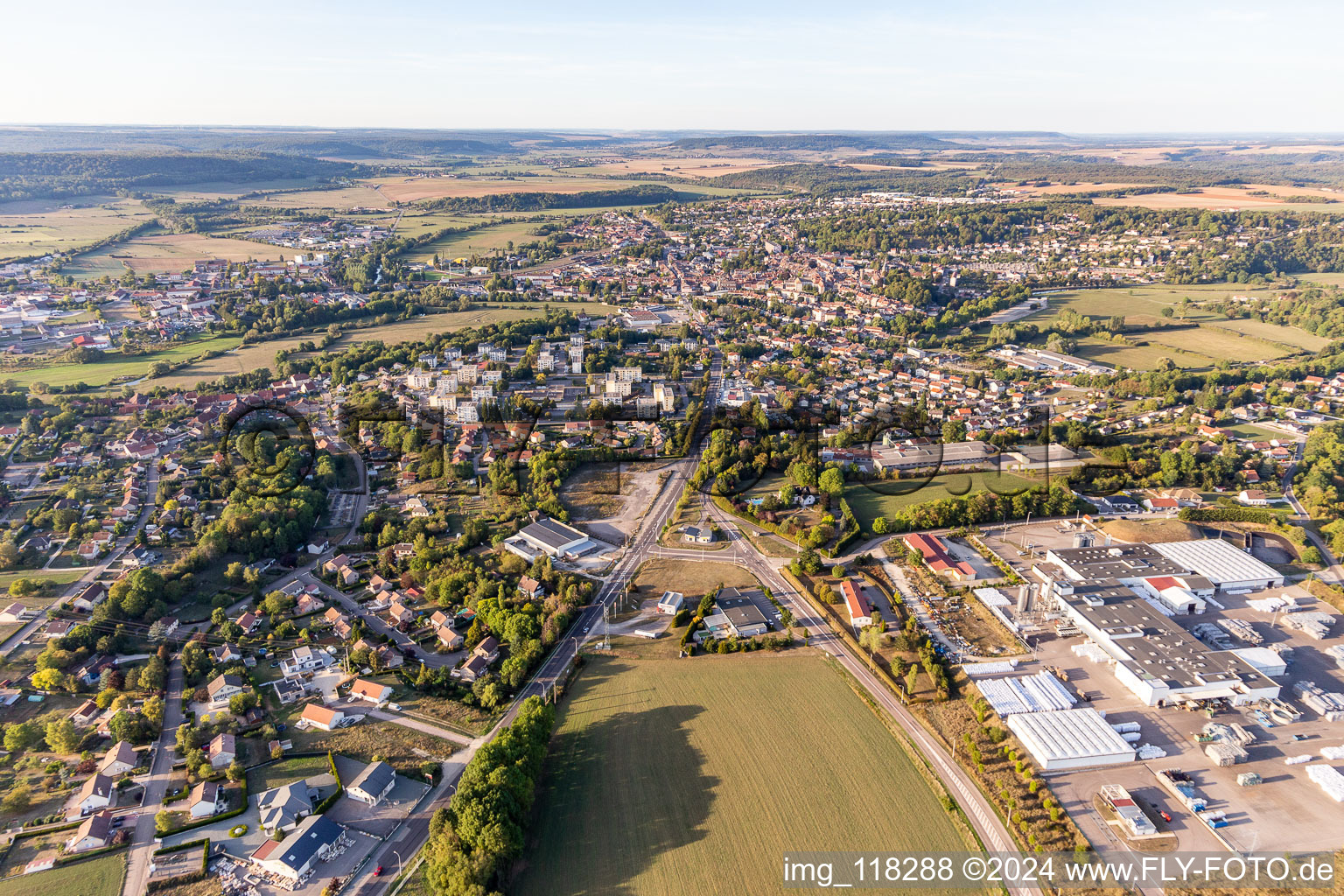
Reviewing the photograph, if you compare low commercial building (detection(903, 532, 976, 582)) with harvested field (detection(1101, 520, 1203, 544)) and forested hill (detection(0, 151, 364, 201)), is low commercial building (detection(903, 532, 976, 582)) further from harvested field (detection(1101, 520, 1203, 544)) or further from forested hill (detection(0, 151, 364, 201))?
forested hill (detection(0, 151, 364, 201))

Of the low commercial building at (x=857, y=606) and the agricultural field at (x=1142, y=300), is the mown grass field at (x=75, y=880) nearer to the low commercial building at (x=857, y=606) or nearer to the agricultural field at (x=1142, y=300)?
the low commercial building at (x=857, y=606)

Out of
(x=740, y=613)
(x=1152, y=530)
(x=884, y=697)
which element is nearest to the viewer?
(x=884, y=697)

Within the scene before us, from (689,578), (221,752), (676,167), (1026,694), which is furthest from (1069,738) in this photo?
(676,167)

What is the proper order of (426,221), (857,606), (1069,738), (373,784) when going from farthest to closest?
(426,221) → (857,606) → (1069,738) → (373,784)

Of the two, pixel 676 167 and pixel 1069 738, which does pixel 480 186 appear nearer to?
pixel 676 167

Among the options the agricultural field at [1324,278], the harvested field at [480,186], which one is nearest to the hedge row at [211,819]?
the agricultural field at [1324,278]

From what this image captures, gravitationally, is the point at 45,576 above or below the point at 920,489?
below

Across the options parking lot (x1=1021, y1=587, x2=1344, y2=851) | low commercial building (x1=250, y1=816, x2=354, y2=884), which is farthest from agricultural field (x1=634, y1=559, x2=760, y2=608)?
low commercial building (x1=250, y1=816, x2=354, y2=884)
